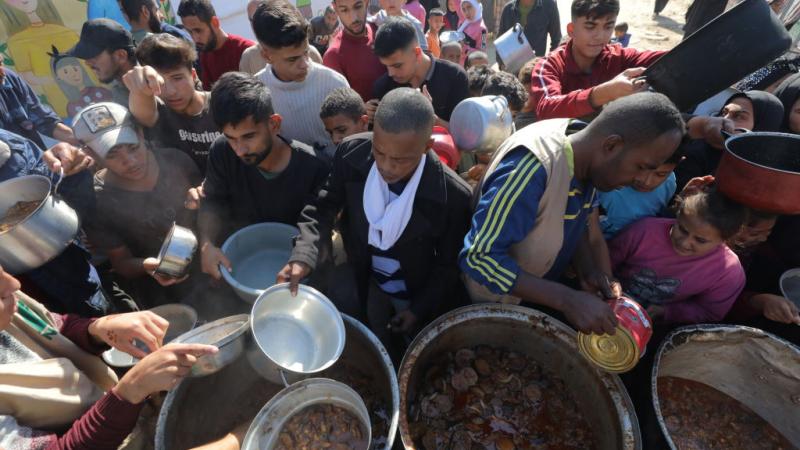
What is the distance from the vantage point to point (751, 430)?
2.30 metres

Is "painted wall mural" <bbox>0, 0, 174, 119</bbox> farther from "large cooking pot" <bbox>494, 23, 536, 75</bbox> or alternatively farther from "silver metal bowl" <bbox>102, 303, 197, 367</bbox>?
"large cooking pot" <bbox>494, 23, 536, 75</bbox>

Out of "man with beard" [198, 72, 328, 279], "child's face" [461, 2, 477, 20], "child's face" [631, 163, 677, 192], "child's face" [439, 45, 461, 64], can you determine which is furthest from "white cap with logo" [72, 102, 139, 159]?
"child's face" [461, 2, 477, 20]

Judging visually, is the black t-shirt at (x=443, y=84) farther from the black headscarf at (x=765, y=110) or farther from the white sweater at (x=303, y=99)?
the black headscarf at (x=765, y=110)

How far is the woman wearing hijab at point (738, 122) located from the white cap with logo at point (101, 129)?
3802mm

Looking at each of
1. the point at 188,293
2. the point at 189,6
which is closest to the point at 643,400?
the point at 188,293

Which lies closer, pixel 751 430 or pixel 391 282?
pixel 751 430

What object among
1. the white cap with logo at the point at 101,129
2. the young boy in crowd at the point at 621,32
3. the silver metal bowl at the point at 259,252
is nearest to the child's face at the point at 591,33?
the silver metal bowl at the point at 259,252

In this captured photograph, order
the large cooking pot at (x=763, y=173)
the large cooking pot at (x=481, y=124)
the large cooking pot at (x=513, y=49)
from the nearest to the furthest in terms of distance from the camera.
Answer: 1. the large cooking pot at (x=763, y=173)
2. the large cooking pot at (x=481, y=124)
3. the large cooking pot at (x=513, y=49)

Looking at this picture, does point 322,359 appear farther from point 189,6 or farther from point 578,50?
point 189,6

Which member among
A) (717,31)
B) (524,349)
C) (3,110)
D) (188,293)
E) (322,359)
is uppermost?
(717,31)

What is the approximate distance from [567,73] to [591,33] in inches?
13.6

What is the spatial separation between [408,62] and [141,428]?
3.05 m

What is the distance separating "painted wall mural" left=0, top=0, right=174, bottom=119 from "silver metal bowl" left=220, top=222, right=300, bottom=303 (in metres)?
3.83

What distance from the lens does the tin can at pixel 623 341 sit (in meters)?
1.74
